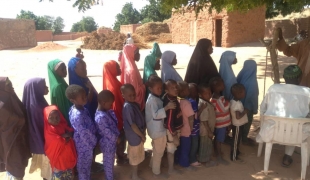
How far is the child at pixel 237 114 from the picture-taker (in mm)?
3570

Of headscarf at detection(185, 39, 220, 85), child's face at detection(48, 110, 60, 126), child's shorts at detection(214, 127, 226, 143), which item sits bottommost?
child's shorts at detection(214, 127, 226, 143)

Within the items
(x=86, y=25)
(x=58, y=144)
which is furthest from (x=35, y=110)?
(x=86, y=25)

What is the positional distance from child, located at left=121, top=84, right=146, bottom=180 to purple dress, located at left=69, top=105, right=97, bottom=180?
0.39 meters

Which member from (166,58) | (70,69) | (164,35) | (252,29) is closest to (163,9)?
(166,58)

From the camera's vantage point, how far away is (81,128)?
2.97m

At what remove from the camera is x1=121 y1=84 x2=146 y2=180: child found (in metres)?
3.14

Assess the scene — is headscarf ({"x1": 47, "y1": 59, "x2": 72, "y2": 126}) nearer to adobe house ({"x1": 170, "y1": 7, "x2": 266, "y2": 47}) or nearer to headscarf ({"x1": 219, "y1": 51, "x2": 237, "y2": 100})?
headscarf ({"x1": 219, "y1": 51, "x2": 237, "y2": 100})

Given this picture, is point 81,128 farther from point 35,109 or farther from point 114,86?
point 114,86

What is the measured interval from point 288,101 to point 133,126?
1.84m

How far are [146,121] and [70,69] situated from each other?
112 centimetres

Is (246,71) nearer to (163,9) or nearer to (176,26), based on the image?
(163,9)

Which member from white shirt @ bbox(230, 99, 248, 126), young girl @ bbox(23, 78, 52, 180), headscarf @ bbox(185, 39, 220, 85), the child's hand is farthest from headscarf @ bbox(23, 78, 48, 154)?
white shirt @ bbox(230, 99, 248, 126)

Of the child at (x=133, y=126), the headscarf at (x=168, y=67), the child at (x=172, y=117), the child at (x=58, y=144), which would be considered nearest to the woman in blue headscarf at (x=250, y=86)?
the headscarf at (x=168, y=67)

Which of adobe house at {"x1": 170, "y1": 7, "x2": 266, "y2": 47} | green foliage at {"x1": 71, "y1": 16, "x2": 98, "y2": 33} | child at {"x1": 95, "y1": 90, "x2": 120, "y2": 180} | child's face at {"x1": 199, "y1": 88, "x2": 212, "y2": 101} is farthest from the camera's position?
green foliage at {"x1": 71, "y1": 16, "x2": 98, "y2": 33}
